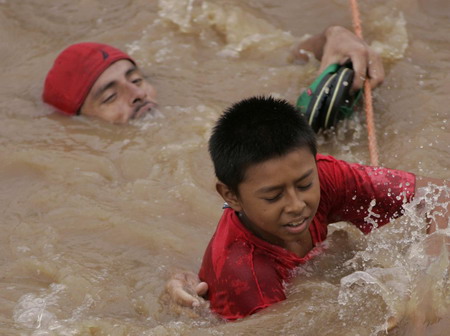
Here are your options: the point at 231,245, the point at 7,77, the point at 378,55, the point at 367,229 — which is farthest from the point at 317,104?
the point at 7,77

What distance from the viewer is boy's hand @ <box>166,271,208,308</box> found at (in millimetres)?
3416

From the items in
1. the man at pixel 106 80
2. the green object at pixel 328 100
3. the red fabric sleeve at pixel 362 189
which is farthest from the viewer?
the man at pixel 106 80

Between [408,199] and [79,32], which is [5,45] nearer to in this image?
[79,32]

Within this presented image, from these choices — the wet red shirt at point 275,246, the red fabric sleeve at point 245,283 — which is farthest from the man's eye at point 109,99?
the red fabric sleeve at point 245,283

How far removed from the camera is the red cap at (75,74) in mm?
5844

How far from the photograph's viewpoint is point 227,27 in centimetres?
660

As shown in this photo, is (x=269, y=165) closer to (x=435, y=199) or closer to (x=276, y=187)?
(x=276, y=187)

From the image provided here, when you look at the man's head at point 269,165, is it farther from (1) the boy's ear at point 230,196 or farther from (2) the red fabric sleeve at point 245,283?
(2) the red fabric sleeve at point 245,283

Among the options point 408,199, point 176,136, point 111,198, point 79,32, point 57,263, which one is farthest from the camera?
point 79,32

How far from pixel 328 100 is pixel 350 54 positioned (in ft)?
1.83

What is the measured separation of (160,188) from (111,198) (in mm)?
302

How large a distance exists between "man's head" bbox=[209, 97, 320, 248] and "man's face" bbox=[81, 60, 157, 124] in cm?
255

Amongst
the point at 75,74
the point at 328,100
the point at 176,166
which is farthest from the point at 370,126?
the point at 75,74

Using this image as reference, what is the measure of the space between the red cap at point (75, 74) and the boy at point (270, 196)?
271cm
